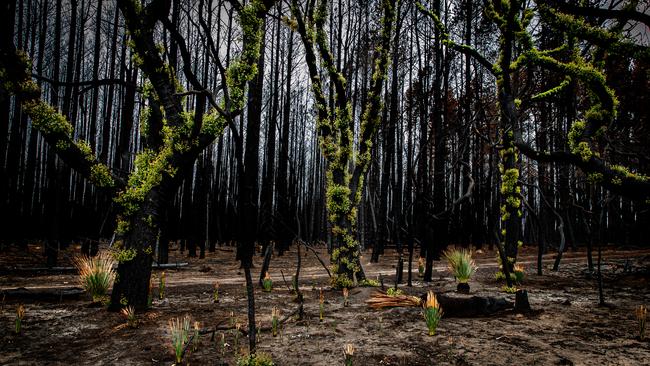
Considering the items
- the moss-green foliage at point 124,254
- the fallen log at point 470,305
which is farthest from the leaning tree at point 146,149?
the fallen log at point 470,305

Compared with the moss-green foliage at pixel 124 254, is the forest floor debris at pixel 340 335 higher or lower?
lower

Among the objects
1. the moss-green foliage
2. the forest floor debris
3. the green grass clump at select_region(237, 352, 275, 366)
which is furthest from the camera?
the moss-green foliage

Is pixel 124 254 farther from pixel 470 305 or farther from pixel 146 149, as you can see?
pixel 470 305

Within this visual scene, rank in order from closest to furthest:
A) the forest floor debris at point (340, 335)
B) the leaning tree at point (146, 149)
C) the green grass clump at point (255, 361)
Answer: the green grass clump at point (255, 361)
the forest floor debris at point (340, 335)
the leaning tree at point (146, 149)

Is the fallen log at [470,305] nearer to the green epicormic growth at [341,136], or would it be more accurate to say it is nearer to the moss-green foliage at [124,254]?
the green epicormic growth at [341,136]

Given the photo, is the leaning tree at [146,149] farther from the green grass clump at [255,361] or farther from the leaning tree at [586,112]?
the leaning tree at [586,112]

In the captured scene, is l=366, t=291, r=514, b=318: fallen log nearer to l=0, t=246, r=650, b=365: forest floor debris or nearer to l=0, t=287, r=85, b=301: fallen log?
l=0, t=246, r=650, b=365: forest floor debris

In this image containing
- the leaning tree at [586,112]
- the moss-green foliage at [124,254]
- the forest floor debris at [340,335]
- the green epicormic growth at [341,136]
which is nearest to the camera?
the forest floor debris at [340,335]

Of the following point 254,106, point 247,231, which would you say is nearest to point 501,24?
point 254,106

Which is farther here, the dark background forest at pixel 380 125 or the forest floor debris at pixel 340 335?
the dark background forest at pixel 380 125

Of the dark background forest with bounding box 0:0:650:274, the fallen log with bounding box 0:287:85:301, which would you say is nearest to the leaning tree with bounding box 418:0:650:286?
the dark background forest with bounding box 0:0:650:274

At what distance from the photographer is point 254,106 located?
298 cm

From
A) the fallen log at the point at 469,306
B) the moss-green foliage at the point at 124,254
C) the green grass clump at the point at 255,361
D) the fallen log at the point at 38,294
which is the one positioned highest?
the moss-green foliage at the point at 124,254

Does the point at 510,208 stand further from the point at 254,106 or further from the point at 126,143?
the point at 126,143
